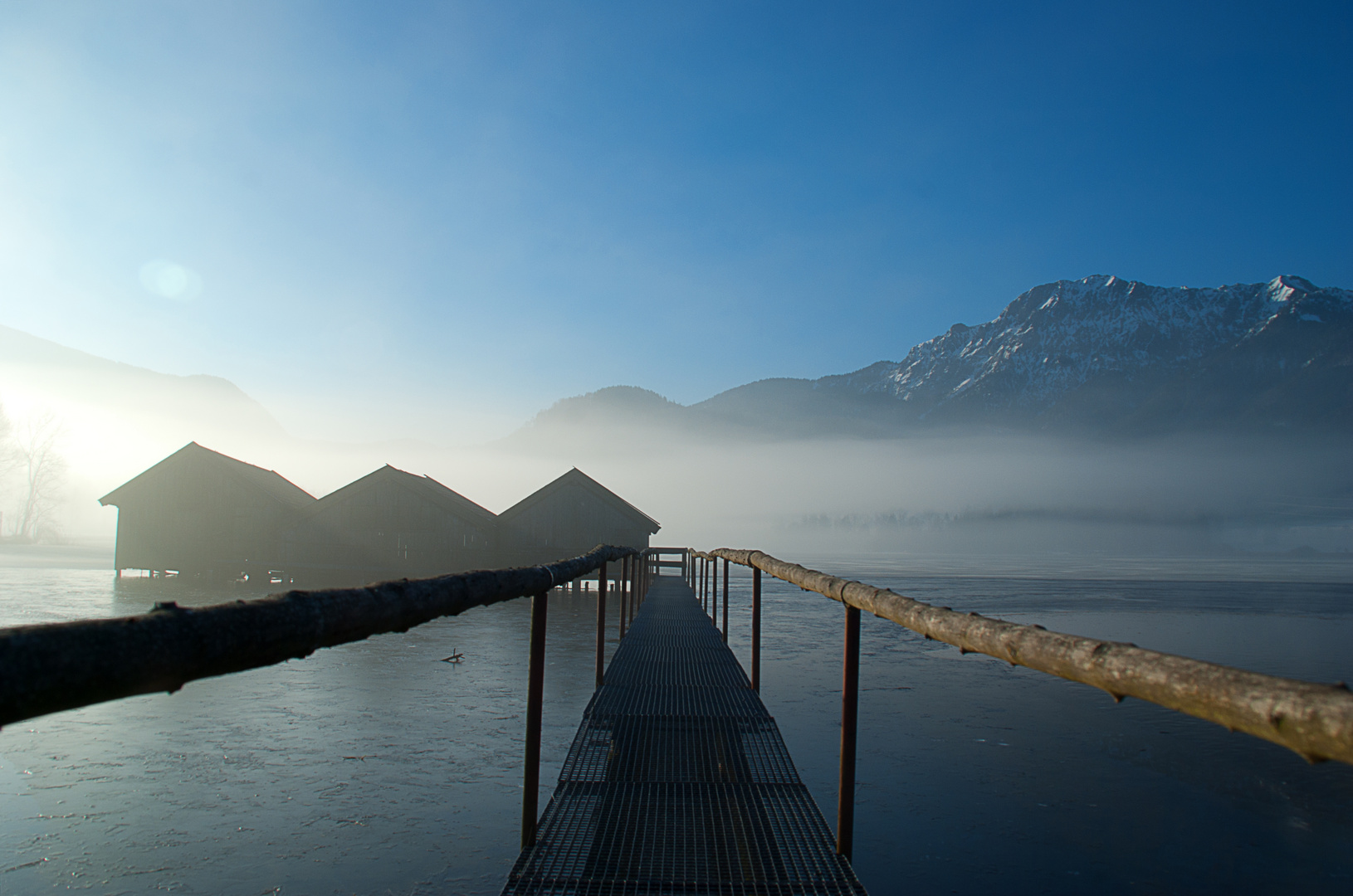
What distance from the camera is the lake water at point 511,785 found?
17.6 ft

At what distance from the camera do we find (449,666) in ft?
41.7

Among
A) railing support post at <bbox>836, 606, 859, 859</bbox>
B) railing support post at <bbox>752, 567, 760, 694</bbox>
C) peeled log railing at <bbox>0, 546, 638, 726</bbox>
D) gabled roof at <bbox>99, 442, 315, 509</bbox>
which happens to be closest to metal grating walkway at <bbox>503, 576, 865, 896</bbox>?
railing support post at <bbox>836, 606, 859, 859</bbox>

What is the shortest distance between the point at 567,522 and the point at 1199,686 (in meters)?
30.2

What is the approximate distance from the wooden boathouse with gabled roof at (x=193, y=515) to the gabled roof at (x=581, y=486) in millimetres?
10133

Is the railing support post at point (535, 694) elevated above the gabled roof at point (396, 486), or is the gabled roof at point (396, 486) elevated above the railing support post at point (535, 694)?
the gabled roof at point (396, 486)

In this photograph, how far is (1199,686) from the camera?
1479 mm

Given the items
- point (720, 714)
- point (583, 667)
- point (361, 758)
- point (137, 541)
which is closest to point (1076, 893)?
point (720, 714)

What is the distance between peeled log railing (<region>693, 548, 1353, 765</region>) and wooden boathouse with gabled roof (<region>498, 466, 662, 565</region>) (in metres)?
28.6

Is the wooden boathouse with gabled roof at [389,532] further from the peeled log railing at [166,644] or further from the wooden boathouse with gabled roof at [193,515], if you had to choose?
the peeled log railing at [166,644]

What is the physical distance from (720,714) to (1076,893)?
108 inches

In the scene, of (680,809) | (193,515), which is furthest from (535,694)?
(193,515)

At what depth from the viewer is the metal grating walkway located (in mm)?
3143

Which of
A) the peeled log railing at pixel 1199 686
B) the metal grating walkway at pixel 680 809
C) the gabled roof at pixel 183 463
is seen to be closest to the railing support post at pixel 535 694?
the metal grating walkway at pixel 680 809

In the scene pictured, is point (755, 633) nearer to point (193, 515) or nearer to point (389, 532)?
point (389, 532)
